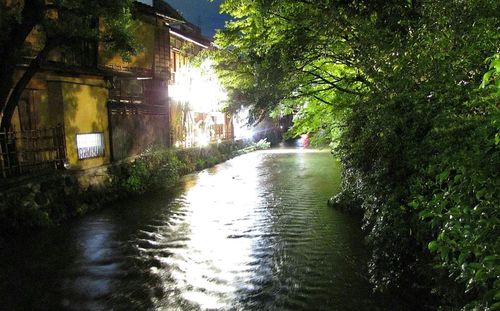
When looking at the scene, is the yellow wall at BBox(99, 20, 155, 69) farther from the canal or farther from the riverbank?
the canal

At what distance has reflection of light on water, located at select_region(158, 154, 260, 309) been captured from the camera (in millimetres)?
8070

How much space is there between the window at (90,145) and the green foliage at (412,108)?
32.5 ft

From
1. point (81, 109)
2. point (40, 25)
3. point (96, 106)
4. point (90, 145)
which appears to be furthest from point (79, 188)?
point (40, 25)

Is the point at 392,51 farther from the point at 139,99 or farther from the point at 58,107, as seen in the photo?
the point at 139,99

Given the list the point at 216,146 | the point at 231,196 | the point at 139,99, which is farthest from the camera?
the point at 216,146

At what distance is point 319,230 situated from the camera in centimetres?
1216

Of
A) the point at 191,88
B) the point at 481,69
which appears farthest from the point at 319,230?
the point at 191,88

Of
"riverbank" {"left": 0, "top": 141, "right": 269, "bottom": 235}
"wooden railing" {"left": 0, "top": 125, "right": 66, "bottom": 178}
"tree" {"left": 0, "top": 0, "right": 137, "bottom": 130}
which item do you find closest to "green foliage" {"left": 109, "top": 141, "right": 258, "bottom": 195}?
"riverbank" {"left": 0, "top": 141, "right": 269, "bottom": 235}

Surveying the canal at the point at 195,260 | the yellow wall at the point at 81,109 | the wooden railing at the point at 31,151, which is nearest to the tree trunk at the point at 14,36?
the wooden railing at the point at 31,151

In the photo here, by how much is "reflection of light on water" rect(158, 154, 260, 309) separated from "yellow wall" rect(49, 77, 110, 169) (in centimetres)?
585

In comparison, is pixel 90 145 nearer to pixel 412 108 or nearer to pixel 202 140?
pixel 202 140

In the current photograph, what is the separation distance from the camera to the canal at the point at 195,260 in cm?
767

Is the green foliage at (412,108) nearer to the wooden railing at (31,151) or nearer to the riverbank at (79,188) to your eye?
the riverbank at (79,188)

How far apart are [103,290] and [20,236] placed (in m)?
5.70
